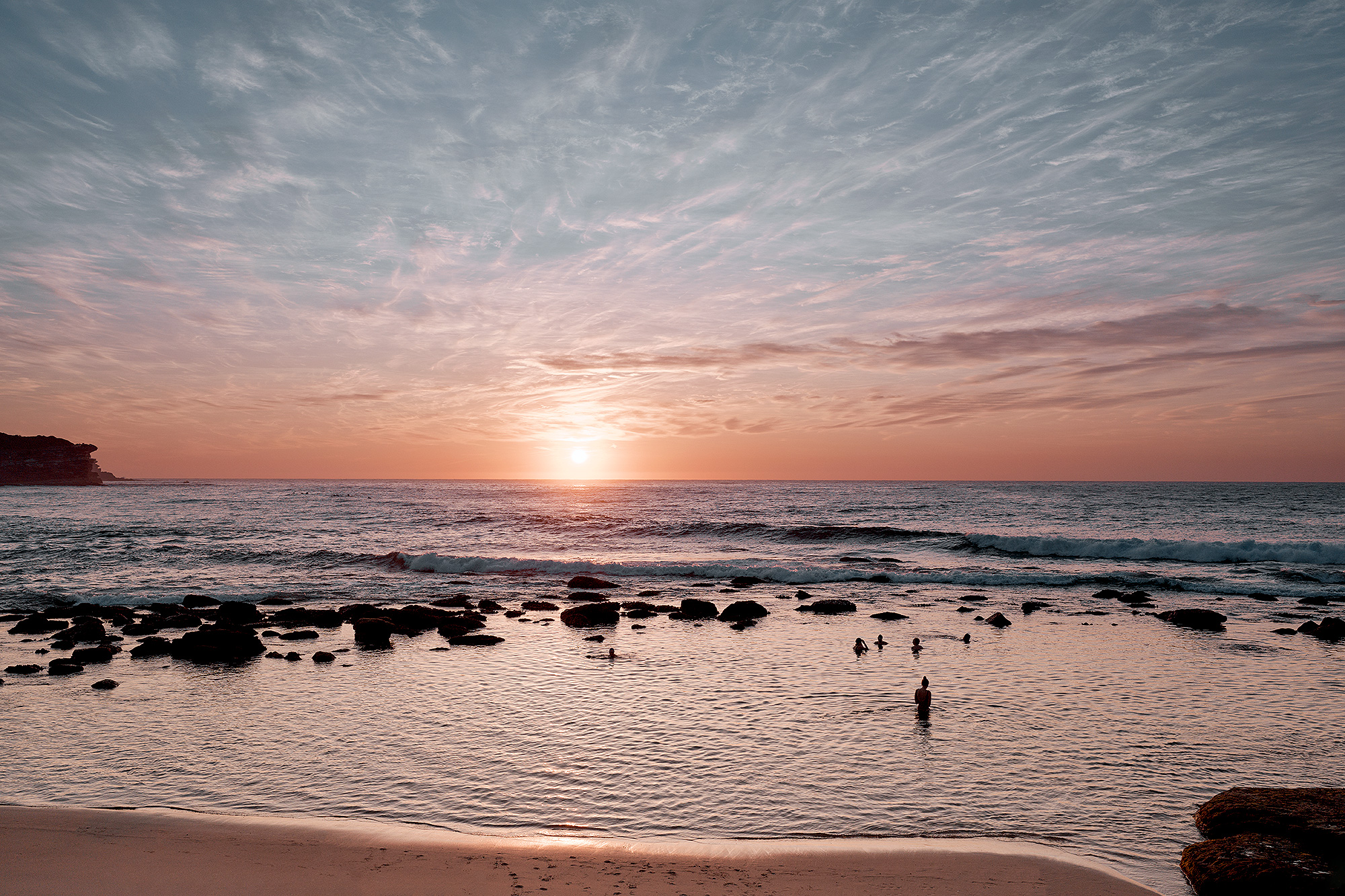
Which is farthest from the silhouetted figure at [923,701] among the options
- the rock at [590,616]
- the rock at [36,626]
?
the rock at [36,626]

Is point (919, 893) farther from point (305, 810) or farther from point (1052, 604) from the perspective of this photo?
point (1052, 604)

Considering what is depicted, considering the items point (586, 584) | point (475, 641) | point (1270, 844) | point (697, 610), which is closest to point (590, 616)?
point (697, 610)

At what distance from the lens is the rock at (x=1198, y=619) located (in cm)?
2088

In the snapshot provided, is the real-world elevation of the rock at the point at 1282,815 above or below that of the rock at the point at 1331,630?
above

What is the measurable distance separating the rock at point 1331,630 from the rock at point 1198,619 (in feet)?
7.18

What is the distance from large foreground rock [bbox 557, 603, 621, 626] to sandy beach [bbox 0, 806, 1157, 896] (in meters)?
13.6

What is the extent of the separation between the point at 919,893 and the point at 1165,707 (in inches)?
347

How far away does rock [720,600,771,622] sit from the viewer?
22.6 meters

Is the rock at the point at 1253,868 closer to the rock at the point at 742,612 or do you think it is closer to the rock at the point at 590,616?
the rock at the point at 742,612

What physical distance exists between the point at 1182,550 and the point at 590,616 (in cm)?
3833

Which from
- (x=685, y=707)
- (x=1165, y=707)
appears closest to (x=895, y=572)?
(x=1165, y=707)

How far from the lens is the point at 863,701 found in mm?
12945

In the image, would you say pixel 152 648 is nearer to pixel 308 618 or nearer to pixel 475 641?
pixel 308 618

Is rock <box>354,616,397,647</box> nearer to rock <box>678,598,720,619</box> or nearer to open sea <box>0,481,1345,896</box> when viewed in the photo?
open sea <box>0,481,1345,896</box>
